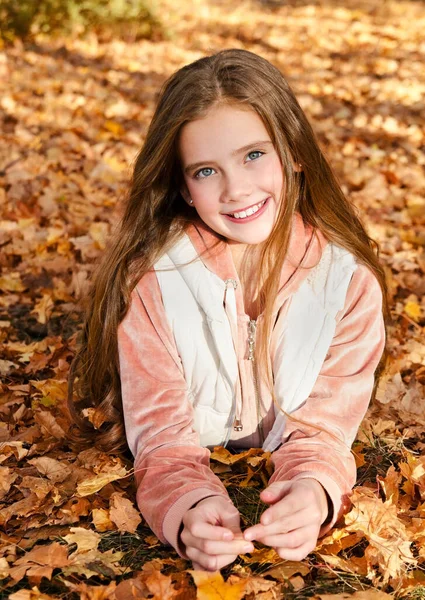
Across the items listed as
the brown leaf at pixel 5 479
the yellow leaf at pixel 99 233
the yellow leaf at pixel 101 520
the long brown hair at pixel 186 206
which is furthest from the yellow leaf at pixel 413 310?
the brown leaf at pixel 5 479

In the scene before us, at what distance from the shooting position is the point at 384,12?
12250 millimetres

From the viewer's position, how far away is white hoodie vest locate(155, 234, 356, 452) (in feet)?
8.26

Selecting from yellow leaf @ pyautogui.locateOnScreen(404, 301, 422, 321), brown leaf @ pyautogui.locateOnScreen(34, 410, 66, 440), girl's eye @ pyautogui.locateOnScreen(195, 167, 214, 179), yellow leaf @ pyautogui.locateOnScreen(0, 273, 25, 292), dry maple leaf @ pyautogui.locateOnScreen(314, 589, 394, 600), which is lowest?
dry maple leaf @ pyautogui.locateOnScreen(314, 589, 394, 600)

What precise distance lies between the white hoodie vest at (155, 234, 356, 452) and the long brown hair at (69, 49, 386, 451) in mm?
71

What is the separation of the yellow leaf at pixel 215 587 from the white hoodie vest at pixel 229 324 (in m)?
0.66

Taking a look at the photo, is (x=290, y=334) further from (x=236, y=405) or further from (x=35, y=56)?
(x=35, y=56)

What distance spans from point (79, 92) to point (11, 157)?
1.98 meters

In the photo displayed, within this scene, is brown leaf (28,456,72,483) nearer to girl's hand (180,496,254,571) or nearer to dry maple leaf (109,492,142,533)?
dry maple leaf (109,492,142,533)

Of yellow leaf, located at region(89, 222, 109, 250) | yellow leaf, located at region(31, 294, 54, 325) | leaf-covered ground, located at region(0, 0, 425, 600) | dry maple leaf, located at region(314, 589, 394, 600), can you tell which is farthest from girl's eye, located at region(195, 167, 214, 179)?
yellow leaf, located at region(89, 222, 109, 250)

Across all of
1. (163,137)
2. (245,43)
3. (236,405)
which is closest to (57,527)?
(236,405)

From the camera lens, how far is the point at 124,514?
94.8 inches

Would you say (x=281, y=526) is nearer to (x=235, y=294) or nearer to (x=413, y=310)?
(x=235, y=294)

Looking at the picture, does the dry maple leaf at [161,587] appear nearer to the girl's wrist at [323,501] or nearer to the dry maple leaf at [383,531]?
the girl's wrist at [323,501]

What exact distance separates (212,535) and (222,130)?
4.17 feet
